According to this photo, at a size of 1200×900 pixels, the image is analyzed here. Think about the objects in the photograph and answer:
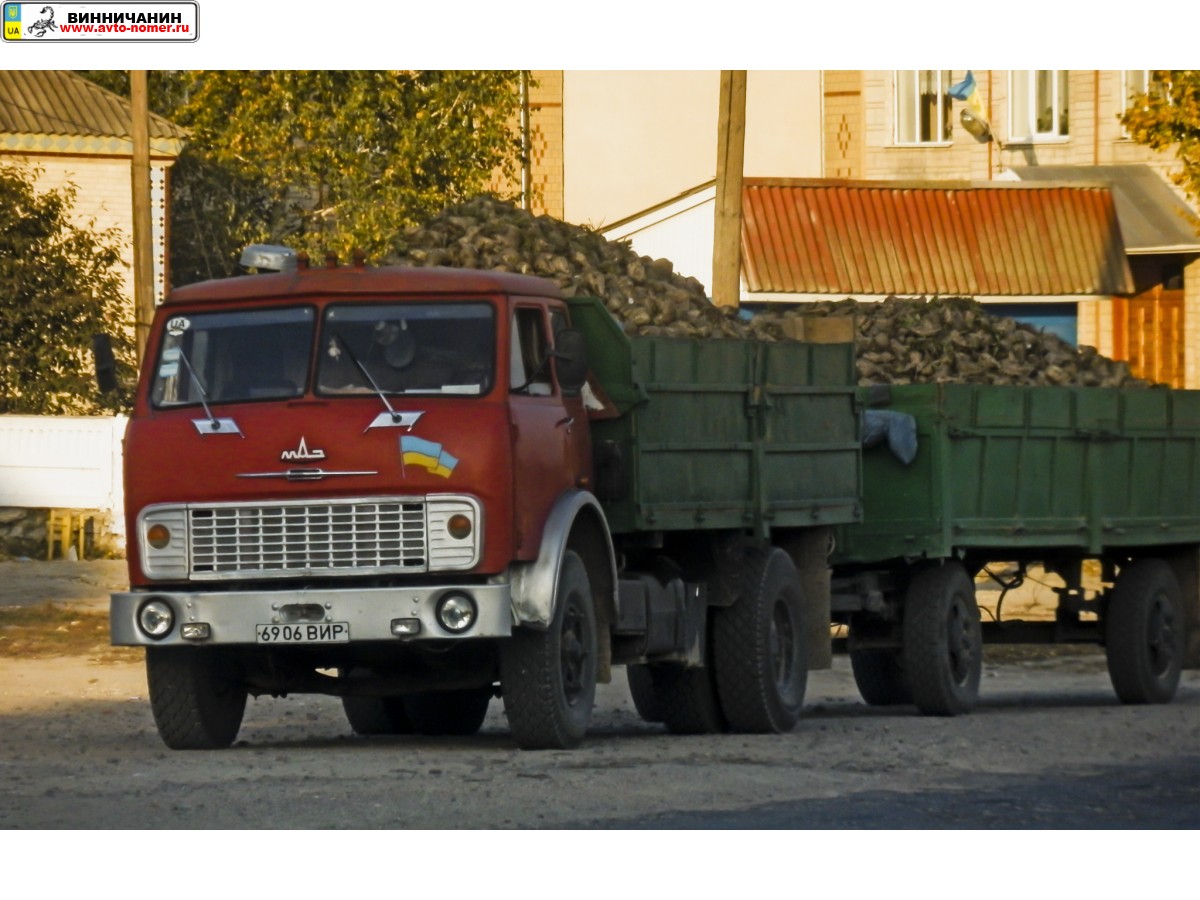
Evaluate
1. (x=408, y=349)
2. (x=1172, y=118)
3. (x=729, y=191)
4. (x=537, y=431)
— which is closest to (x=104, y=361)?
(x=408, y=349)

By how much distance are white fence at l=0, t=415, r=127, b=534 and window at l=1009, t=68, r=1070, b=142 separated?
1479 centimetres

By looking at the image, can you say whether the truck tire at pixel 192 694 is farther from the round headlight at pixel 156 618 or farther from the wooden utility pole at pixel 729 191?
the wooden utility pole at pixel 729 191

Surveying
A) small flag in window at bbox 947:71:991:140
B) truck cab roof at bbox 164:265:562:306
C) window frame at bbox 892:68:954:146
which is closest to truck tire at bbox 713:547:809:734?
truck cab roof at bbox 164:265:562:306

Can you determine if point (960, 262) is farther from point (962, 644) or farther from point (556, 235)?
point (962, 644)

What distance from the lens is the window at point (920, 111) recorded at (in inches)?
1479

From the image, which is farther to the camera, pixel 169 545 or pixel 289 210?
pixel 289 210

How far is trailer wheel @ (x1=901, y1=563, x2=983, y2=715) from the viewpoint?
51.3ft

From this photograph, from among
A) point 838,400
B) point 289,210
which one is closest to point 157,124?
point 289,210

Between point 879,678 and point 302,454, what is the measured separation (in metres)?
7.00

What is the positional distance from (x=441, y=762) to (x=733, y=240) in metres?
14.2

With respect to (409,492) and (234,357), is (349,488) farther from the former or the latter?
(234,357)

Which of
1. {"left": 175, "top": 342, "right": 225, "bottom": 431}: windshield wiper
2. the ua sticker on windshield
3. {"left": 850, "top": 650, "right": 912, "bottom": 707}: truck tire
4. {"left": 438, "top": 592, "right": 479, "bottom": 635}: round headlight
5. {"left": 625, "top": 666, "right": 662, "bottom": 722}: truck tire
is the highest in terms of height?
{"left": 175, "top": 342, "right": 225, "bottom": 431}: windshield wiper
